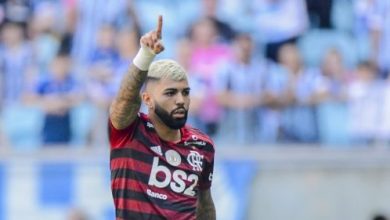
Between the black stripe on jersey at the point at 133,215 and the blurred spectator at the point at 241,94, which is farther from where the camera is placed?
the blurred spectator at the point at 241,94

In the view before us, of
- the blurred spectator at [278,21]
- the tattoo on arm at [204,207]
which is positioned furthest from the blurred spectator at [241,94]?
the tattoo on arm at [204,207]

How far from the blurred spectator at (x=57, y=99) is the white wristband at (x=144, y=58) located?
6.48 m

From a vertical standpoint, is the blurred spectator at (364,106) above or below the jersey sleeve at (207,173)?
above

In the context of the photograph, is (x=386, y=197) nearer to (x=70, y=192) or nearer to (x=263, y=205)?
(x=263, y=205)

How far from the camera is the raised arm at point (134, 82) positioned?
6387mm

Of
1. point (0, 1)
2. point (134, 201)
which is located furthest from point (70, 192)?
point (134, 201)

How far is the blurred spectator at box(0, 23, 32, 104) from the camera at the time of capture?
42.2 feet

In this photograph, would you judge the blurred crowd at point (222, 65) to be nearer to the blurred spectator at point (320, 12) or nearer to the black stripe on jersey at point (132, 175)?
the blurred spectator at point (320, 12)

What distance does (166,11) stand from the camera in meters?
13.4

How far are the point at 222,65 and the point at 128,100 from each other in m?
6.63

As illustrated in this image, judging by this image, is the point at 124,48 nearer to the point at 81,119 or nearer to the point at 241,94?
the point at 81,119

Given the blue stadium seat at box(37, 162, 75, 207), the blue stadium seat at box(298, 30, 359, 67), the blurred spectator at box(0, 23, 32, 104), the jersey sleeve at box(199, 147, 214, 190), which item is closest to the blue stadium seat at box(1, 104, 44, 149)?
the blurred spectator at box(0, 23, 32, 104)

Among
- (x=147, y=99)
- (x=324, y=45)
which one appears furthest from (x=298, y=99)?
(x=147, y=99)

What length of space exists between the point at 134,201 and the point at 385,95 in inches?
279
